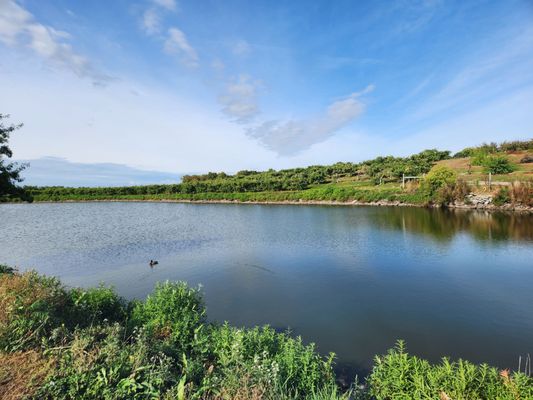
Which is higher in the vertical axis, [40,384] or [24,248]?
[40,384]

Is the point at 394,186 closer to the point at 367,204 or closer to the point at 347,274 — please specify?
the point at 367,204

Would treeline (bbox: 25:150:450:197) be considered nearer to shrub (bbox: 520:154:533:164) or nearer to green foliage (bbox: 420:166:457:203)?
green foliage (bbox: 420:166:457:203)

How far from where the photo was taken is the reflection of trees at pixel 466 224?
27.7 meters

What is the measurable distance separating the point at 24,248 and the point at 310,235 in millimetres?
26596

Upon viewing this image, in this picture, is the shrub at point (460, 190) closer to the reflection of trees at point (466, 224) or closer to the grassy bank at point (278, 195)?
the grassy bank at point (278, 195)

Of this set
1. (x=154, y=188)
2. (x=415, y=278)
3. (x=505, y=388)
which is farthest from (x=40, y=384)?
(x=154, y=188)

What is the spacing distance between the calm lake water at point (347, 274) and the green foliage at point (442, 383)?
3110 millimetres

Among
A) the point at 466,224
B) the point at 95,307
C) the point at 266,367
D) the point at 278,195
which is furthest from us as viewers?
the point at 278,195

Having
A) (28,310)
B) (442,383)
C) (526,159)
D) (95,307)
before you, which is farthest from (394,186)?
(28,310)

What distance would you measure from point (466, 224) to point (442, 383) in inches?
1349

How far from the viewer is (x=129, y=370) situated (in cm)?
516

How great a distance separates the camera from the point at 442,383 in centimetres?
557

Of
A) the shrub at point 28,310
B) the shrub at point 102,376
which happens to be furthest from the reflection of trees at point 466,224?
the shrub at point 28,310

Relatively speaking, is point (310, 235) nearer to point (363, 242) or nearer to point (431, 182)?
point (363, 242)
